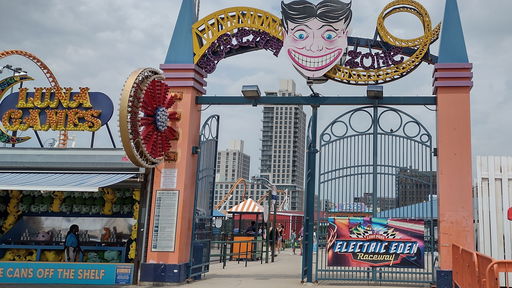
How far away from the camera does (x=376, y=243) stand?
41.8 ft

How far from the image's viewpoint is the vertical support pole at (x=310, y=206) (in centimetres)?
1302

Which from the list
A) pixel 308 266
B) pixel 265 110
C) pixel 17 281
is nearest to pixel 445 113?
pixel 308 266

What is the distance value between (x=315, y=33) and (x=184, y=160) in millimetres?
4903

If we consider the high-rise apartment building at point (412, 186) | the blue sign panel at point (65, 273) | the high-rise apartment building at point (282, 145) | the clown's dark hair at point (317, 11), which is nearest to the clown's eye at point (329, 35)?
the clown's dark hair at point (317, 11)

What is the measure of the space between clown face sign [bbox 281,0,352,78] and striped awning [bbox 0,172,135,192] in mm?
5619

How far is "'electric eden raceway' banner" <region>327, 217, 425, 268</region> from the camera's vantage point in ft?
41.3

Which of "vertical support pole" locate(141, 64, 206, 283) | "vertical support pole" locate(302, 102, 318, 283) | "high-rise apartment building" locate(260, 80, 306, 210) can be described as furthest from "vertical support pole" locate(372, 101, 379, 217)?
"high-rise apartment building" locate(260, 80, 306, 210)

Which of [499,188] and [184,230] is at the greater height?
[499,188]

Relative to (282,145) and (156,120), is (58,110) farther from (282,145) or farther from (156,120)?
(282,145)

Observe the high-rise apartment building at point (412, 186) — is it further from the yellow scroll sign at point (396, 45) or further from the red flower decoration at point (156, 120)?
the red flower decoration at point (156, 120)

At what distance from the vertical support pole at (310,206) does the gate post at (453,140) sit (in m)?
3.14

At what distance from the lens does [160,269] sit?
506 inches

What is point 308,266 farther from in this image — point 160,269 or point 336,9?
point 336,9

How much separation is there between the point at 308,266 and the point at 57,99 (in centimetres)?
976
